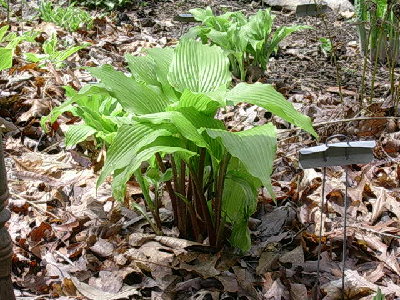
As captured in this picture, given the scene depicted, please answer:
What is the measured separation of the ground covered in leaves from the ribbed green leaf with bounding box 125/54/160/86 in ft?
1.62

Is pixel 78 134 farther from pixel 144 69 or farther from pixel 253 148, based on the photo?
pixel 253 148

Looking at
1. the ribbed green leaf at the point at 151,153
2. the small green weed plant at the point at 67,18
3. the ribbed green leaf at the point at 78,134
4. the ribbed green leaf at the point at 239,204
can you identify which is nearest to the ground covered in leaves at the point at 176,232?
the ribbed green leaf at the point at 239,204

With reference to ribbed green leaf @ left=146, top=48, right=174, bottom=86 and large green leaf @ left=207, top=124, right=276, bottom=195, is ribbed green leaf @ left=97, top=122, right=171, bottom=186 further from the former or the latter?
ribbed green leaf @ left=146, top=48, right=174, bottom=86

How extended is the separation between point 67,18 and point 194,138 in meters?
3.11

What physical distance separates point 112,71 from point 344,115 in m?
1.42

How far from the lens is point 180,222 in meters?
2.07

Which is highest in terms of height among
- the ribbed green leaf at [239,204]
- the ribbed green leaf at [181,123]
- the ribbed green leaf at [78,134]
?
the ribbed green leaf at [181,123]

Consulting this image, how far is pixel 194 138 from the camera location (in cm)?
170

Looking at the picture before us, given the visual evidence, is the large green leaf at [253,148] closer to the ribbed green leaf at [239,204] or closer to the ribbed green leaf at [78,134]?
the ribbed green leaf at [239,204]

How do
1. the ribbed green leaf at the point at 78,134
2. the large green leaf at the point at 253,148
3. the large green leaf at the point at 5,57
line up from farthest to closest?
the large green leaf at the point at 5,57
the ribbed green leaf at the point at 78,134
the large green leaf at the point at 253,148

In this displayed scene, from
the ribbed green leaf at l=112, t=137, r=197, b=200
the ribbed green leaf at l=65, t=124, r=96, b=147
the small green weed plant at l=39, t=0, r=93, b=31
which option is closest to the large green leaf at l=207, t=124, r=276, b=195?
the ribbed green leaf at l=112, t=137, r=197, b=200

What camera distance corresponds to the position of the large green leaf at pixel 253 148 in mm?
1641

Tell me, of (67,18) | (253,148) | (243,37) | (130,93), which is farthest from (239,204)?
(67,18)

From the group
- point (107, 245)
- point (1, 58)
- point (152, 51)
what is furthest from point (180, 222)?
point (1, 58)
